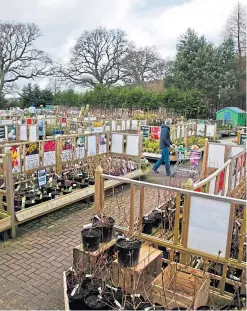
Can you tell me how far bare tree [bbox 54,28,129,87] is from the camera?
3994cm

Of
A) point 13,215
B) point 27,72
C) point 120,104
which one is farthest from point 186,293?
point 27,72

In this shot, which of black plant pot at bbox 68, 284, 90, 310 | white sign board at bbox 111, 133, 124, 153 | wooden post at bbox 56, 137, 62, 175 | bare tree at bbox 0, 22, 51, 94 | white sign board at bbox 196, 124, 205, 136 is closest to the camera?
black plant pot at bbox 68, 284, 90, 310

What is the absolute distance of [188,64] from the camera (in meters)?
31.3

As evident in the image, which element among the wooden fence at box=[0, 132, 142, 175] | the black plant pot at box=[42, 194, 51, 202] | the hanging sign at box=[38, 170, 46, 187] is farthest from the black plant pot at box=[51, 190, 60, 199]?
the wooden fence at box=[0, 132, 142, 175]

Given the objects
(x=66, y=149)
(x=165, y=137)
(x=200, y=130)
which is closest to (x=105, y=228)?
(x=66, y=149)

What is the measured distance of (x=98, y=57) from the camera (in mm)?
40562

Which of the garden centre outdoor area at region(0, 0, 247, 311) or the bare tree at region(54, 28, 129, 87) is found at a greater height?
the bare tree at region(54, 28, 129, 87)

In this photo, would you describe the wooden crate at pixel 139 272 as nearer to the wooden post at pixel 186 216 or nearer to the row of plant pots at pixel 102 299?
the row of plant pots at pixel 102 299

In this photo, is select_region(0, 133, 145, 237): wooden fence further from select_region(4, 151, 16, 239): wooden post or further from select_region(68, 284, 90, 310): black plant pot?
select_region(68, 284, 90, 310): black plant pot

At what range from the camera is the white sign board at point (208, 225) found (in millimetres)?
3104

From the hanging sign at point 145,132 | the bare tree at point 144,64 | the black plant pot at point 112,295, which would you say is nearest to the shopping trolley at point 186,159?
the hanging sign at point 145,132

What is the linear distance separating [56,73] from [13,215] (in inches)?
1526

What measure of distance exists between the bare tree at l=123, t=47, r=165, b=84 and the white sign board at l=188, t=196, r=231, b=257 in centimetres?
3731

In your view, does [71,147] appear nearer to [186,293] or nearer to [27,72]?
[186,293]
